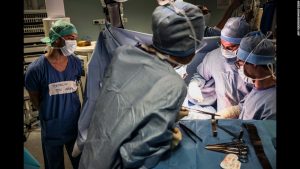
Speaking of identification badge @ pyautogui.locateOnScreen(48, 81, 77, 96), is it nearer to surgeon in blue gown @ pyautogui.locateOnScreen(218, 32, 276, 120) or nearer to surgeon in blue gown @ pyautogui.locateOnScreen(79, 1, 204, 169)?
surgeon in blue gown @ pyautogui.locateOnScreen(79, 1, 204, 169)

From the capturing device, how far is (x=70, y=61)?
2.43 meters

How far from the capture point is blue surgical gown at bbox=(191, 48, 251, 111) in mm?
2260

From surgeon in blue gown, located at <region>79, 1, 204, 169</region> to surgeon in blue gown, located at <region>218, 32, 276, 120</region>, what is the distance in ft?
1.71

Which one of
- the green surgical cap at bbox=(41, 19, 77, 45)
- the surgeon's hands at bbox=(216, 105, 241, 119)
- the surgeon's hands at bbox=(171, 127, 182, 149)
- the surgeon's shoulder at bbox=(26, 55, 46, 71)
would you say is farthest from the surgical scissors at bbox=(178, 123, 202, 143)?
the green surgical cap at bbox=(41, 19, 77, 45)

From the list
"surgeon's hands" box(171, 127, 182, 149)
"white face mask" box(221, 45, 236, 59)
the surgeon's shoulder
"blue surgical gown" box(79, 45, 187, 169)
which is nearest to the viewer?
"blue surgical gown" box(79, 45, 187, 169)

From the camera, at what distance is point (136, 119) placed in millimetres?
1176

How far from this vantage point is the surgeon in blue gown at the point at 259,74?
5.69ft

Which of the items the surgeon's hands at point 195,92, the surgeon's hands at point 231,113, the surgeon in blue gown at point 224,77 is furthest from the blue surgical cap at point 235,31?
the surgeon's hands at point 231,113

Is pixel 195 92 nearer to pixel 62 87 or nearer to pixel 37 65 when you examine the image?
pixel 62 87

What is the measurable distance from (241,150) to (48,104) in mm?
1583

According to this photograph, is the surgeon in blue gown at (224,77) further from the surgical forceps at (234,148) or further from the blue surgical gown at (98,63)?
the surgical forceps at (234,148)

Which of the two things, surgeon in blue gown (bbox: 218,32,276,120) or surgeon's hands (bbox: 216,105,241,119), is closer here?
surgeon in blue gown (bbox: 218,32,276,120)

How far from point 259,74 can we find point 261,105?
0.74 ft
